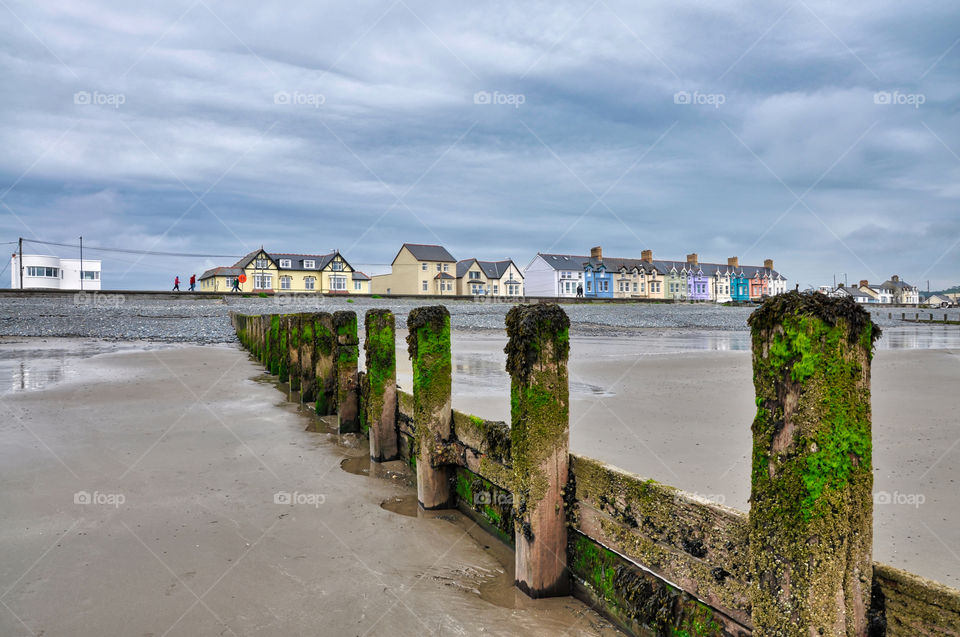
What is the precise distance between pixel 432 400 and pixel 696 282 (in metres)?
116

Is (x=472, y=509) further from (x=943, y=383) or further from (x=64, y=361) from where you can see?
(x=64, y=361)

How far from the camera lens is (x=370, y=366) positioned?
7125 mm

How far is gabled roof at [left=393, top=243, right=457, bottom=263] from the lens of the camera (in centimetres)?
9056

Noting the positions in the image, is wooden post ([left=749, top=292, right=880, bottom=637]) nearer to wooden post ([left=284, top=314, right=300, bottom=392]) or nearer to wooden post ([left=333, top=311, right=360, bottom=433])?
wooden post ([left=333, top=311, right=360, bottom=433])

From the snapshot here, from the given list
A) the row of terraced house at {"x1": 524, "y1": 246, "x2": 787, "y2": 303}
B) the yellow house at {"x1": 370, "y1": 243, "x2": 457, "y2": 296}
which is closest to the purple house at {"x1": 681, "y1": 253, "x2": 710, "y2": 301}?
the row of terraced house at {"x1": 524, "y1": 246, "x2": 787, "y2": 303}

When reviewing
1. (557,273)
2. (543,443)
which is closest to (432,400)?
(543,443)

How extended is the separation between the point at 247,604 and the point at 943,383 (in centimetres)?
1488

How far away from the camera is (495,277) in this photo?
96438mm

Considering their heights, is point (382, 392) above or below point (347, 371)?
below

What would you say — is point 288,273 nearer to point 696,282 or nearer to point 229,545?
point 696,282

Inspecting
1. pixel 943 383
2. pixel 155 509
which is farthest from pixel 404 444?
pixel 943 383

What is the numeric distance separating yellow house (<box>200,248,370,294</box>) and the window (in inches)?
746

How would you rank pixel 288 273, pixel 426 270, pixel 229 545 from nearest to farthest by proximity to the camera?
1. pixel 229 545
2. pixel 288 273
3. pixel 426 270

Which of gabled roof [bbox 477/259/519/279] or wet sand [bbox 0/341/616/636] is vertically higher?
gabled roof [bbox 477/259/519/279]
